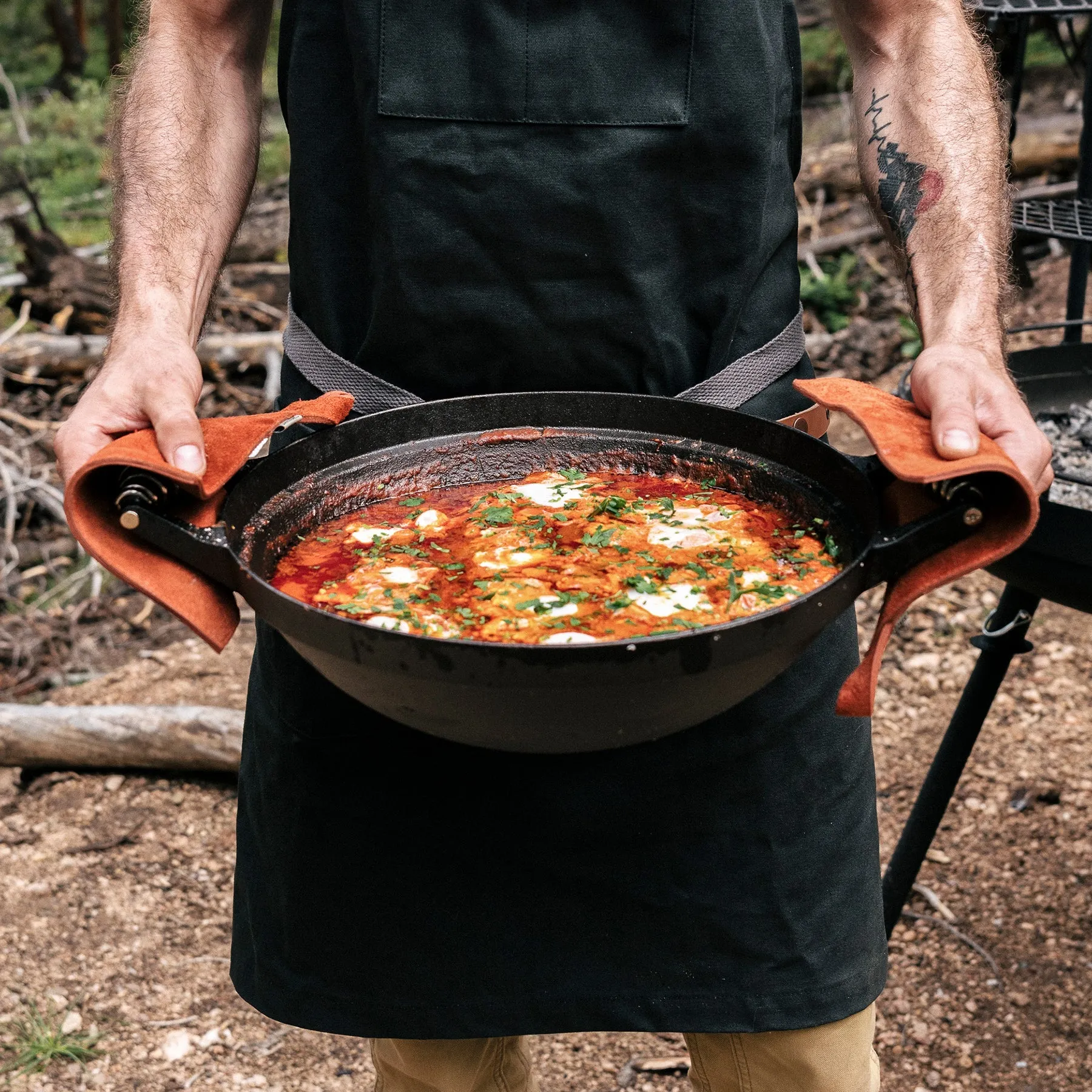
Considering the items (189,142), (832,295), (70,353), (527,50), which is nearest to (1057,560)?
(527,50)

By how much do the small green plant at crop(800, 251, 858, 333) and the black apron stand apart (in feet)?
17.7

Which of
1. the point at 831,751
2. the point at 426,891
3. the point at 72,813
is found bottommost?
the point at 72,813

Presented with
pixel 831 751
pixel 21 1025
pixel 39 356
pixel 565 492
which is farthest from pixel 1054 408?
pixel 39 356

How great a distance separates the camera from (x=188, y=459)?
1588 mm

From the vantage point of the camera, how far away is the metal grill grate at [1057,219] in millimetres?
2883

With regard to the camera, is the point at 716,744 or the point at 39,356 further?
the point at 39,356

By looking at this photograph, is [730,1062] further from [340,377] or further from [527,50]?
[527,50]

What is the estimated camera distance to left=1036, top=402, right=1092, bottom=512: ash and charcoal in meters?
2.85

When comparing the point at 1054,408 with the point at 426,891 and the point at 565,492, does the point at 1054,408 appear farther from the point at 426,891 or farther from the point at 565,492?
the point at 426,891

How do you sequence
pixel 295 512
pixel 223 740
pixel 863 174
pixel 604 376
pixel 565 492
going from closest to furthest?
pixel 295 512 → pixel 565 492 → pixel 604 376 → pixel 863 174 → pixel 223 740

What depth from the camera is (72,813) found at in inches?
161

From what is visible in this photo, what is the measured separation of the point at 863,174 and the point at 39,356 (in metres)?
5.75

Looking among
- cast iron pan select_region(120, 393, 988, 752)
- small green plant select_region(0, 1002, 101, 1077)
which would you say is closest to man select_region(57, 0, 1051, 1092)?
cast iron pan select_region(120, 393, 988, 752)

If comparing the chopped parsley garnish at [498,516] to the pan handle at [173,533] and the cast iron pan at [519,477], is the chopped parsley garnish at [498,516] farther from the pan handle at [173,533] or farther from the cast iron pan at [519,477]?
the pan handle at [173,533]
